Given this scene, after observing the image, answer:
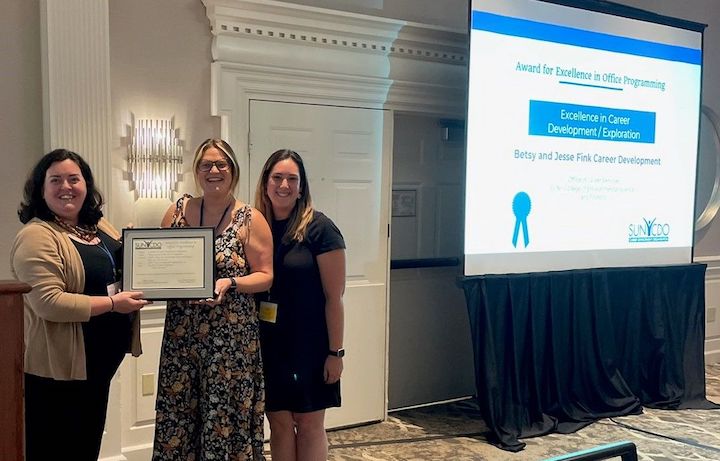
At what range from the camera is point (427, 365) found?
4371 mm

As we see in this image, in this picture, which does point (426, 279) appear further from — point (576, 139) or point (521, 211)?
point (576, 139)

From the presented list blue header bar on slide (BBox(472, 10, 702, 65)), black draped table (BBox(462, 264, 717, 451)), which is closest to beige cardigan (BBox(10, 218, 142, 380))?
black draped table (BBox(462, 264, 717, 451))

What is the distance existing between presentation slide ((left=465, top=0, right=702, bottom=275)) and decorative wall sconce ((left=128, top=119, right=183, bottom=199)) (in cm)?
153

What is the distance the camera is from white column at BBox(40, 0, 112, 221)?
2.89m

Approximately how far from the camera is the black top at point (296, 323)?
2.54 meters

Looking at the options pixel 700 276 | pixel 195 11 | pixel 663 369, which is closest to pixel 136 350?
pixel 195 11

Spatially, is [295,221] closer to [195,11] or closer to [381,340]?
[195,11]

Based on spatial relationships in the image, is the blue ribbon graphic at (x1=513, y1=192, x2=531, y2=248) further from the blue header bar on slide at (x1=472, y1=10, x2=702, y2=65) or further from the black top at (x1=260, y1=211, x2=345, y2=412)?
the black top at (x1=260, y1=211, x2=345, y2=412)

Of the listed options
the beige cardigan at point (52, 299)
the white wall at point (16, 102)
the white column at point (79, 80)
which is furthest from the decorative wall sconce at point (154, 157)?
the beige cardigan at point (52, 299)

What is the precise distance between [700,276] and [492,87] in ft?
6.72

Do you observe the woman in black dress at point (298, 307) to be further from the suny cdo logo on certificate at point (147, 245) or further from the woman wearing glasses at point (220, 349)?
the suny cdo logo on certificate at point (147, 245)

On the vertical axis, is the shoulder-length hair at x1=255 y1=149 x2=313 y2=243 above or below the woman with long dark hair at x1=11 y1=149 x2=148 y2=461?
above

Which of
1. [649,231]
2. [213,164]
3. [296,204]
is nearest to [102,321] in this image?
[213,164]

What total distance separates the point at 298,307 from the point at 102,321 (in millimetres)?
671
